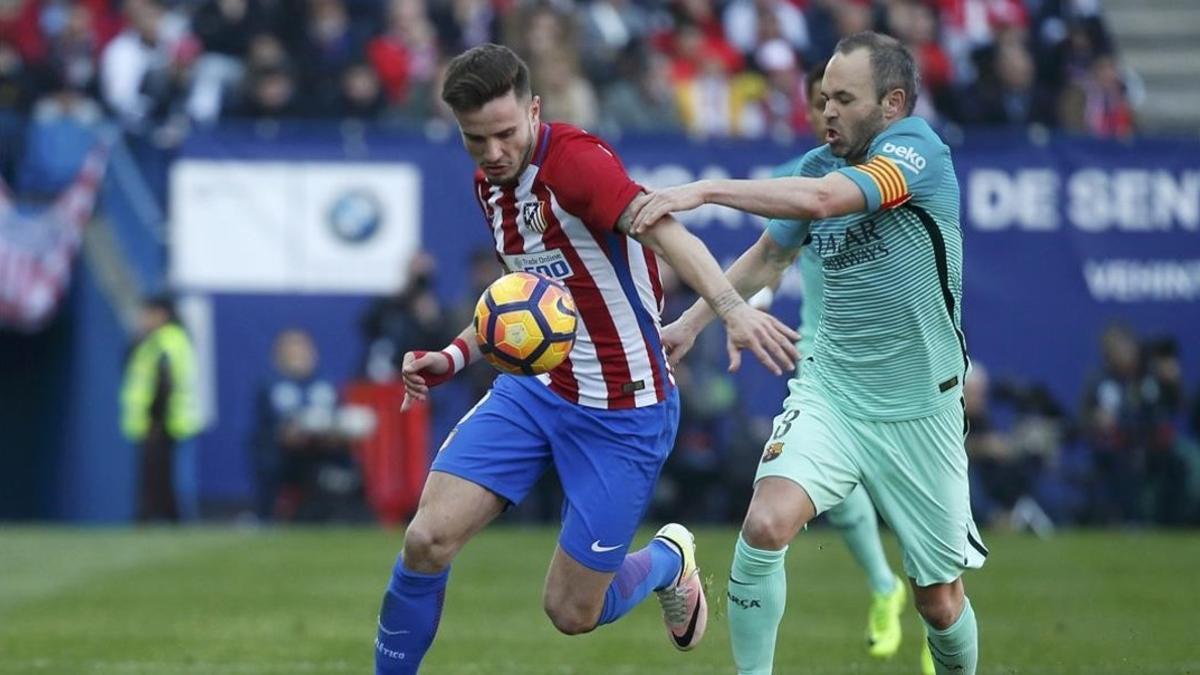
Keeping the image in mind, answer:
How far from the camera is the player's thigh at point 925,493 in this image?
7398 mm

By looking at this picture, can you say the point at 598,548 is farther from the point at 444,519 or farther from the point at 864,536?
the point at 864,536

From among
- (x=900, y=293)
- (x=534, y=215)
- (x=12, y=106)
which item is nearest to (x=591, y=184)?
(x=534, y=215)

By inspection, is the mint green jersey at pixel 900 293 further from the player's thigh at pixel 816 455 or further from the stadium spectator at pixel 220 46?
the stadium spectator at pixel 220 46

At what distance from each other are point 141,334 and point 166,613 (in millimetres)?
5348

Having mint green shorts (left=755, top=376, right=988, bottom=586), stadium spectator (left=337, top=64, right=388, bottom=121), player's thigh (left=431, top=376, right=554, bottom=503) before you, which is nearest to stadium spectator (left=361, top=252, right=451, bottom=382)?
stadium spectator (left=337, top=64, right=388, bottom=121)

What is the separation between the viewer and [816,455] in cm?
742

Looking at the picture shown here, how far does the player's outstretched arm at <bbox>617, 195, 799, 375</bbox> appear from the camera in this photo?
654cm

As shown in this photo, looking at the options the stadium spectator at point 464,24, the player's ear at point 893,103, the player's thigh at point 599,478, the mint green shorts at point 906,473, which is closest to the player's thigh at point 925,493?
the mint green shorts at point 906,473

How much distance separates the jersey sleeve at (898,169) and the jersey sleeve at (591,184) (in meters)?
0.79

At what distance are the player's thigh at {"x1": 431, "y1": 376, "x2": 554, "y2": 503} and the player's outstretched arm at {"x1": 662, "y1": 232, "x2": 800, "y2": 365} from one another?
58 cm

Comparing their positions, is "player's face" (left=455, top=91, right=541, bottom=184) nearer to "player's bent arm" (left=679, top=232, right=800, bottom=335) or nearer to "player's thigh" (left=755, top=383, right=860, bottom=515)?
"player's bent arm" (left=679, top=232, right=800, bottom=335)

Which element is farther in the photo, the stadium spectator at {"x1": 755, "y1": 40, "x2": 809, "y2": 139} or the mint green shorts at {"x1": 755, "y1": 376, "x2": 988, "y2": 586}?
the stadium spectator at {"x1": 755, "y1": 40, "x2": 809, "y2": 139}

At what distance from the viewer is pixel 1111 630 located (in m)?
11.0

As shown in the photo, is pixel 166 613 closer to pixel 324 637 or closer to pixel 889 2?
pixel 324 637
